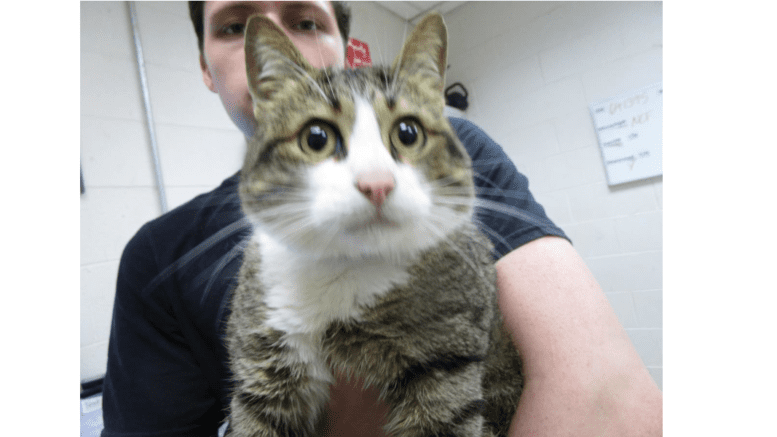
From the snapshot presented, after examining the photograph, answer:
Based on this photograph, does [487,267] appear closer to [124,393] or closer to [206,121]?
[124,393]

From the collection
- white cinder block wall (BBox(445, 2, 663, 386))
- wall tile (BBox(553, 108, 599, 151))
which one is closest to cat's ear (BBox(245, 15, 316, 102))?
white cinder block wall (BBox(445, 2, 663, 386))

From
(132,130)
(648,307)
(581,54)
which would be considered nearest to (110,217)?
(132,130)

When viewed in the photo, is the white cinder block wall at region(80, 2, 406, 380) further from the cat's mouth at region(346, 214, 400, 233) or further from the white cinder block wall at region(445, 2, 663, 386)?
the white cinder block wall at region(445, 2, 663, 386)

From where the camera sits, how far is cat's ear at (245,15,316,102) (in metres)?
0.60

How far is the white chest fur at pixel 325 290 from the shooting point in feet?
1.90

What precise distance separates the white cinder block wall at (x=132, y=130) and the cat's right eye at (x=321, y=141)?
735mm

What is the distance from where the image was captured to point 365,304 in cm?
58

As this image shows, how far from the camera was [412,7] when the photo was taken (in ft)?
5.32

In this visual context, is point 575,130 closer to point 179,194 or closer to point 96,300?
point 179,194

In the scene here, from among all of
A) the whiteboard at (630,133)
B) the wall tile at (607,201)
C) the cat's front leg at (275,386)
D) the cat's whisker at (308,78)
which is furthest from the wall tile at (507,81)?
the cat's front leg at (275,386)

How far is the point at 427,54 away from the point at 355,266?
398 mm

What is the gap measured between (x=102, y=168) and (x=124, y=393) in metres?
0.79

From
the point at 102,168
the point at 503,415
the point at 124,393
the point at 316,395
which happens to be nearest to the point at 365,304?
the point at 316,395

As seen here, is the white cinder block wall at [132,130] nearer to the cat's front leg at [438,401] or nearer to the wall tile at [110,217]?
the wall tile at [110,217]
